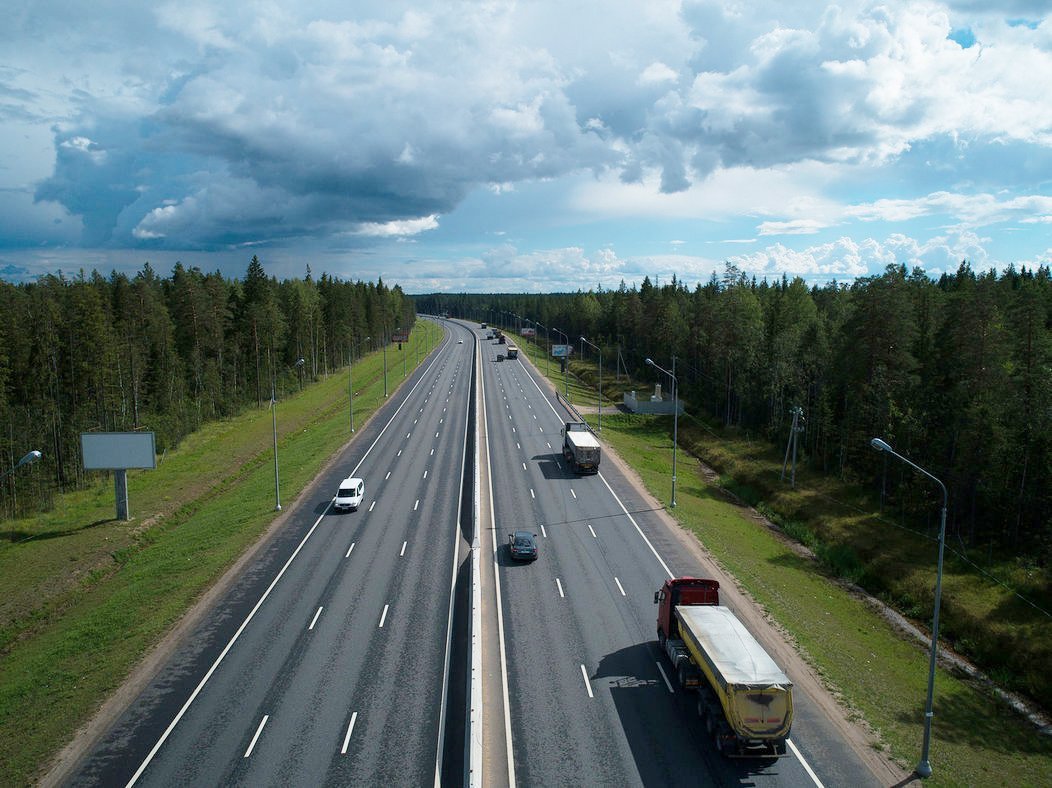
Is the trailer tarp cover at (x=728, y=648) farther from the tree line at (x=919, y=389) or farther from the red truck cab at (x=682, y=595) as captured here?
the tree line at (x=919, y=389)

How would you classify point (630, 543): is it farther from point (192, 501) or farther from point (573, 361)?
point (573, 361)

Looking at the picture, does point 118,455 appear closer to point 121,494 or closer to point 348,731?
point 121,494

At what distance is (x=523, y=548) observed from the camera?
34.9m

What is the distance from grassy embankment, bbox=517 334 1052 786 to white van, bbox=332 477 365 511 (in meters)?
21.4

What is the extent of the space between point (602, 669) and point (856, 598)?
20803 millimetres

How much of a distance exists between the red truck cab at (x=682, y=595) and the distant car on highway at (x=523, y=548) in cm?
1028

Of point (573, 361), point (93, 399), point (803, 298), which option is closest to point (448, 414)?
point (93, 399)

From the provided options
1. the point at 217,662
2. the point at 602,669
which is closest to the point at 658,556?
the point at 602,669

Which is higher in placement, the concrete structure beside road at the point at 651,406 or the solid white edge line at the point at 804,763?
the concrete structure beside road at the point at 651,406

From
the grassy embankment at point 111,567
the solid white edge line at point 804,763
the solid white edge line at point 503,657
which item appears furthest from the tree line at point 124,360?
the solid white edge line at point 804,763

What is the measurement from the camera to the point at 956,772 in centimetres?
2017

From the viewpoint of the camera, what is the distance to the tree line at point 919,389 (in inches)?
A: 1622

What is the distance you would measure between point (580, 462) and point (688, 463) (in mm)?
21504

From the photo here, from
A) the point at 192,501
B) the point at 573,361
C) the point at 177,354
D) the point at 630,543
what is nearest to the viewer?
the point at 630,543
